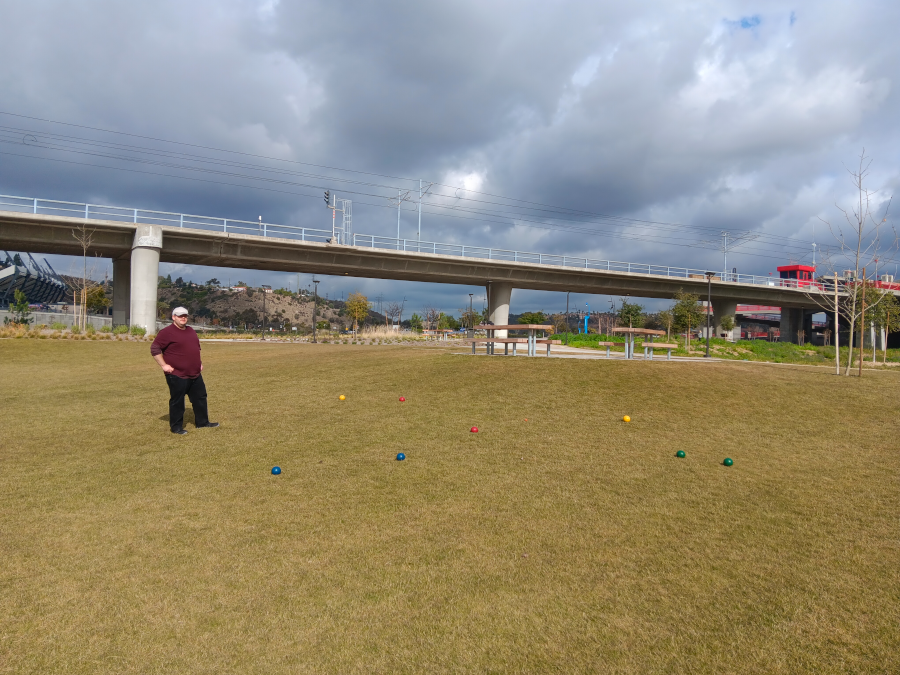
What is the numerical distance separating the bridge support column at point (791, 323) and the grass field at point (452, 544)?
71.2 meters

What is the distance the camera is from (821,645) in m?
2.73

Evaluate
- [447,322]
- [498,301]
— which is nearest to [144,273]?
[498,301]

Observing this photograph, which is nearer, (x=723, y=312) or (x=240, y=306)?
(x=723, y=312)

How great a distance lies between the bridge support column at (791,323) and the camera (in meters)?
68.9

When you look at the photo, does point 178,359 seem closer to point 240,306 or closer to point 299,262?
point 299,262

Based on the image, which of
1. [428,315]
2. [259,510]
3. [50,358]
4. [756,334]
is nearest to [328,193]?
[50,358]

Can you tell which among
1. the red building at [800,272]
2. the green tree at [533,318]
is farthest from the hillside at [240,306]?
the red building at [800,272]

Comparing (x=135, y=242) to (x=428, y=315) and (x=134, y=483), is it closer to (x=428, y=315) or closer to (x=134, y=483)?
(x=134, y=483)

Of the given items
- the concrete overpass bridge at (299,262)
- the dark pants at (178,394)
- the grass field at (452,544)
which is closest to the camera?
the grass field at (452,544)

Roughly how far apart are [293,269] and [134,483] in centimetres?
3945

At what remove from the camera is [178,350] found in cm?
783

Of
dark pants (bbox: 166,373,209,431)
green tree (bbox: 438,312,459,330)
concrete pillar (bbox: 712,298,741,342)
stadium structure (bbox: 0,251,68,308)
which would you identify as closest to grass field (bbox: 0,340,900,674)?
dark pants (bbox: 166,373,209,431)

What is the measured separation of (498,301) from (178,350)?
142 feet

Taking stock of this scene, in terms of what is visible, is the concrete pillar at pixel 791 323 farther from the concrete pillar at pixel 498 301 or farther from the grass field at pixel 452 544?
the grass field at pixel 452 544
